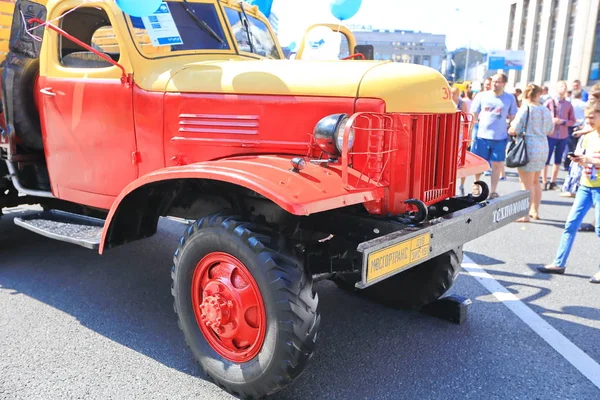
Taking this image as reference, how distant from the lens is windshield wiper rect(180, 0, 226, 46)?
142 inches

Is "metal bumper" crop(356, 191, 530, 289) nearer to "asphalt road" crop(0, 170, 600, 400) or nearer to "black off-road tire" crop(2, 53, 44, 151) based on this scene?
"asphalt road" crop(0, 170, 600, 400)

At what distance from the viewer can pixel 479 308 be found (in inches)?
151

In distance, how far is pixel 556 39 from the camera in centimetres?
3378

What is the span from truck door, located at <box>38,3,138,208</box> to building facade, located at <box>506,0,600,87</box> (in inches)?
1207

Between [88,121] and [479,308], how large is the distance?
126 inches

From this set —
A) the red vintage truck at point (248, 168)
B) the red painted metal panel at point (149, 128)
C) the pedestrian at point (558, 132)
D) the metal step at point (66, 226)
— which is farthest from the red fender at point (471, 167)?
the pedestrian at point (558, 132)

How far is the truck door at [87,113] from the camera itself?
3.49 m

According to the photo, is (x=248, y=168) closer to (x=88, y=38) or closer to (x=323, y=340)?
(x=323, y=340)

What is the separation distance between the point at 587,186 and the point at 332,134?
2958 millimetres

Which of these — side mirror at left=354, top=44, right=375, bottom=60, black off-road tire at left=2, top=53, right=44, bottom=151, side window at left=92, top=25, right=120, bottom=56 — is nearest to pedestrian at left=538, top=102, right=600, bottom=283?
side mirror at left=354, top=44, right=375, bottom=60

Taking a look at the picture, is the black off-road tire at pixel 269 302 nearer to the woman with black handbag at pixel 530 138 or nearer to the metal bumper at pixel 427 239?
the metal bumper at pixel 427 239

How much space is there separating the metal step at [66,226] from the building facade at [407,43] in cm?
4605

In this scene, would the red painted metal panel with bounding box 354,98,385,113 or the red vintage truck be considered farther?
the red painted metal panel with bounding box 354,98,385,113

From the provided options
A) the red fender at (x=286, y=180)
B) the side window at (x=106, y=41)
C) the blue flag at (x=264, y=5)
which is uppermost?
the blue flag at (x=264, y=5)
